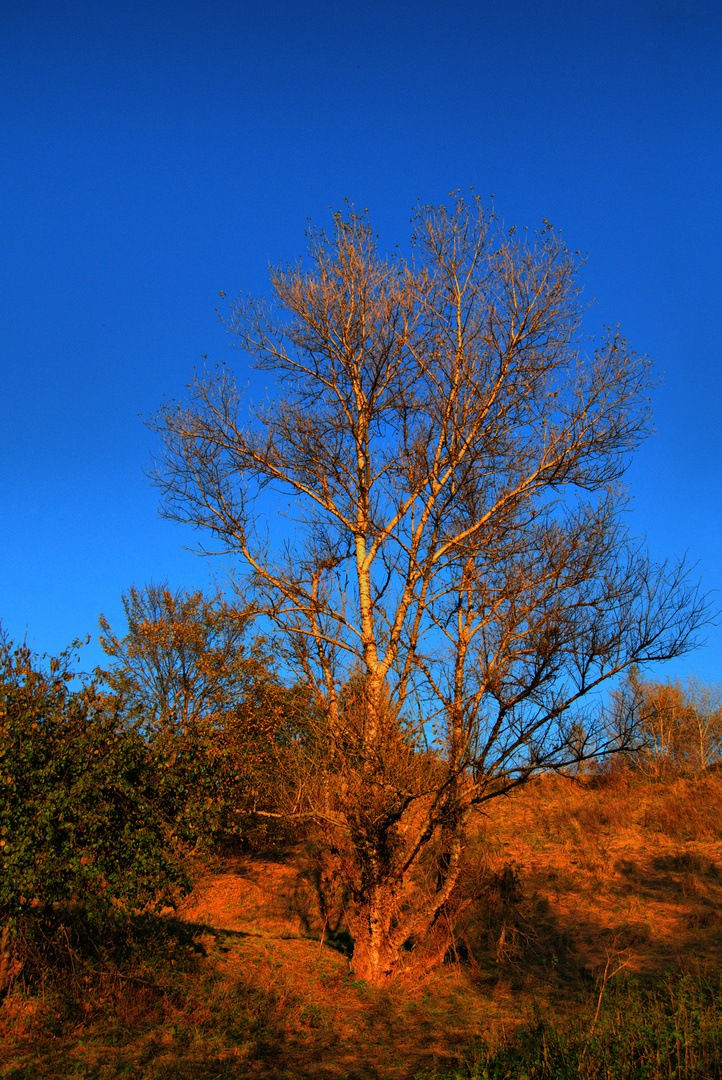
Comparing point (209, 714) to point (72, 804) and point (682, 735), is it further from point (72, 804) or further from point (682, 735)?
point (682, 735)

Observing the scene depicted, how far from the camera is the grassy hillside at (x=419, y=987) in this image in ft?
20.3

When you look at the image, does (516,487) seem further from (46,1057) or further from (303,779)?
(46,1057)

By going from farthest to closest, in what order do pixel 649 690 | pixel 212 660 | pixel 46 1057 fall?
1. pixel 649 690
2. pixel 212 660
3. pixel 46 1057

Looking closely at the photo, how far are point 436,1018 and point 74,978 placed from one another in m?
4.39

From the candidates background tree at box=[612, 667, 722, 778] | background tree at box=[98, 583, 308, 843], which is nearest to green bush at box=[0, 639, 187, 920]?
background tree at box=[98, 583, 308, 843]

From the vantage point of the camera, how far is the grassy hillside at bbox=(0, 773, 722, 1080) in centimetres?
619

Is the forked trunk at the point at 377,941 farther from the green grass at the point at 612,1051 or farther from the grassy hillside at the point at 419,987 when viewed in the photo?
the green grass at the point at 612,1051

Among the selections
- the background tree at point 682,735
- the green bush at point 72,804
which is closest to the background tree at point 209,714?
the green bush at point 72,804

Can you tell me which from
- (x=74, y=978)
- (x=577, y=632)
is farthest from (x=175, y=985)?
(x=577, y=632)

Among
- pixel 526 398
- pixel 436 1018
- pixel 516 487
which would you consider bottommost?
pixel 436 1018

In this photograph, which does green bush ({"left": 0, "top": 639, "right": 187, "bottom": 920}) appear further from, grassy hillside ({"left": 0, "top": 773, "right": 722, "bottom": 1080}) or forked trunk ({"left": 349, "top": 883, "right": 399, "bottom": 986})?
forked trunk ({"left": 349, "top": 883, "right": 399, "bottom": 986})

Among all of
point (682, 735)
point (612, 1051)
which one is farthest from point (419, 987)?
point (682, 735)

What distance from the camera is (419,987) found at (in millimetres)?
9570

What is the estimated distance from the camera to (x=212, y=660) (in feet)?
53.4
